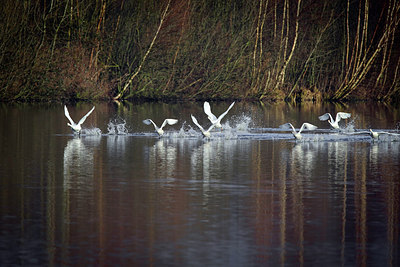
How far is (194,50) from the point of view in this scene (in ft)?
158

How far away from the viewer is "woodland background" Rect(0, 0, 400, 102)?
3853 centimetres

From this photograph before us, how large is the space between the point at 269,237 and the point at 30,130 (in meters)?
14.5

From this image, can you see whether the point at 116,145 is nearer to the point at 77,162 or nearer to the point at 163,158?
the point at 163,158

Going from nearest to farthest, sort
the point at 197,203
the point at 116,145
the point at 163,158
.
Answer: the point at 197,203 → the point at 163,158 → the point at 116,145

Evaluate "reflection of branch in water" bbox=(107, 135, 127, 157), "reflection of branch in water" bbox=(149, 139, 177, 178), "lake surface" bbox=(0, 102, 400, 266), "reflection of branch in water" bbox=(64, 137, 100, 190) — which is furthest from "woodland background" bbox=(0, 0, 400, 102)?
"lake surface" bbox=(0, 102, 400, 266)

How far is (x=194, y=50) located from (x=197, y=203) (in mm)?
38377

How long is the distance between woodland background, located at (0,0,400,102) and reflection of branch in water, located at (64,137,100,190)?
682 inches

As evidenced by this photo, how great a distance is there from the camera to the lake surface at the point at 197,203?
7.67m

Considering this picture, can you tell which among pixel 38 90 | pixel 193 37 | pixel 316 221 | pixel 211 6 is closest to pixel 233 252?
pixel 316 221

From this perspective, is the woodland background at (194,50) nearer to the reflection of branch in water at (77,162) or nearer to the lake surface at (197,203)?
the reflection of branch in water at (77,162)

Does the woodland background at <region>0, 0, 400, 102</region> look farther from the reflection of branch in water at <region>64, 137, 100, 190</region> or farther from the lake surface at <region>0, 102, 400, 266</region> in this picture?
the lake surface at <region>0, 102, 400, 266</region>

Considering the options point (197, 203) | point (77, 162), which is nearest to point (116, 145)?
point (77, 162)

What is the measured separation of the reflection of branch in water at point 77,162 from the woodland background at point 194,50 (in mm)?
17317

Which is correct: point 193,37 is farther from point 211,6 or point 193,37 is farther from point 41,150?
point 41,150
